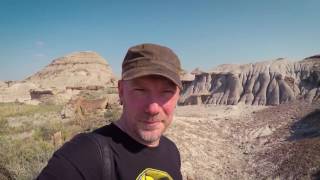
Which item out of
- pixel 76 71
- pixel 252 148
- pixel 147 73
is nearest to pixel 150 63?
pixel 147 73

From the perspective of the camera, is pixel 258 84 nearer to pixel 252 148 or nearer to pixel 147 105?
pixel 252 148

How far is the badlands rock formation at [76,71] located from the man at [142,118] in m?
55.6

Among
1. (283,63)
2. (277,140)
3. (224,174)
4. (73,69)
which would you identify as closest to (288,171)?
(224,174)

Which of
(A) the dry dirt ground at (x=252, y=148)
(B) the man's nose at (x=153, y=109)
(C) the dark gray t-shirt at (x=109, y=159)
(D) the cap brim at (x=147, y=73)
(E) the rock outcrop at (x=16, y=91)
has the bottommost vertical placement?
(A) the dry dirt ground at (x=252, y=148)

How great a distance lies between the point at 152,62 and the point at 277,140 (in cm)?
1562

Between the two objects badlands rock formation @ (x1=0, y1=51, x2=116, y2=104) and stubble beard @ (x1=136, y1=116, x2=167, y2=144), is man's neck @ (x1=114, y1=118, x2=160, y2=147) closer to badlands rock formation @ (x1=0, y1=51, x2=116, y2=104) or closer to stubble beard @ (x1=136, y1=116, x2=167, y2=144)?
stubble beard @ (x1=136, y1=116, x2=167, y2=144)

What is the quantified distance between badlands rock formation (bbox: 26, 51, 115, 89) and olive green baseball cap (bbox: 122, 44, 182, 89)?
183ft

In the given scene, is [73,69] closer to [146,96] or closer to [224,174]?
[224,174]

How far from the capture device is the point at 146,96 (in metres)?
1.67

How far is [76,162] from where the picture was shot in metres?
1.39

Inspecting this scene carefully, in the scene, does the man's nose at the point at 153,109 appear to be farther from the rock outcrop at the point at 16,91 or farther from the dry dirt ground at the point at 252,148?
the rock outcrop at the point at 16,91

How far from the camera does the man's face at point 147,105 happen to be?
167 centimetres

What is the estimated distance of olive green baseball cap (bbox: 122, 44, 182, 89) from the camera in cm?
165

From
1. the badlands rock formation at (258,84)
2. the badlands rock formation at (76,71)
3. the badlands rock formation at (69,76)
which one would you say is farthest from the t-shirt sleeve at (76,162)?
the badlands rock formation at (76,71)
